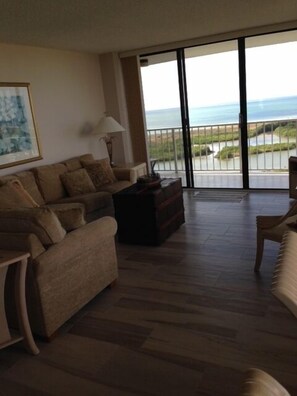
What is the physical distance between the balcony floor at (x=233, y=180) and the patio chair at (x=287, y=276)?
4467mm

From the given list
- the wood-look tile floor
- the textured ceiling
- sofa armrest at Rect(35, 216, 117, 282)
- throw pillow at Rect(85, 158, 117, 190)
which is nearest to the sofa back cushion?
throw pillow at Rect(85, 158, 117, 190)

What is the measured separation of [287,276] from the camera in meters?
1.09

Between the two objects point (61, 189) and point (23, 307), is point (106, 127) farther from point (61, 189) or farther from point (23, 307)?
point (23, 307)

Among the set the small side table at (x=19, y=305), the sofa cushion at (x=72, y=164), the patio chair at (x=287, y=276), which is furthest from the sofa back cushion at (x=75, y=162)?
the patio chair at (x=287, y=276)

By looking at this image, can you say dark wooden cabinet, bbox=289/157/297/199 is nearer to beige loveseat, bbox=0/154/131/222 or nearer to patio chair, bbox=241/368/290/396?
beige loveseat, bbox=0/154/131/222

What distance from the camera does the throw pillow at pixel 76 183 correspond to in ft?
14.5

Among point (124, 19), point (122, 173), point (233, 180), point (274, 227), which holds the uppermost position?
point (124, 19)

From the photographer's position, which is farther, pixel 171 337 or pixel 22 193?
pixel 22 193

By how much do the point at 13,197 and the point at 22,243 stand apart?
140 centimetres

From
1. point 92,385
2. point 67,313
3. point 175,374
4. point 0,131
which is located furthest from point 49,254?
point 0,131

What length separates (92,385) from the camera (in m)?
1.88

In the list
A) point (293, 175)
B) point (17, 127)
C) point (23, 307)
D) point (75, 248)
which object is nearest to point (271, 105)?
point (293, 175)

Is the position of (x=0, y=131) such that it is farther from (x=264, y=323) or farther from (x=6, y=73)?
(x=264, y=323)

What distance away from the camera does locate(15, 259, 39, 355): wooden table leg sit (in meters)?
2.05
